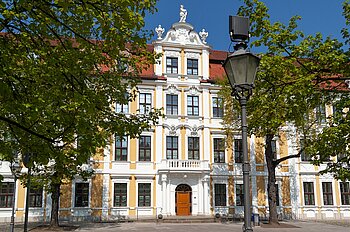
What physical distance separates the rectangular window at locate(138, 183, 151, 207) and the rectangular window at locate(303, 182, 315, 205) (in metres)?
13.2

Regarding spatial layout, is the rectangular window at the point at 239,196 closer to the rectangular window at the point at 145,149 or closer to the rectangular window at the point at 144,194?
the rectangular window at the point at 144,194

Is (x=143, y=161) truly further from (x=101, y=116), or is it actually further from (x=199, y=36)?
(x=101, y=116)

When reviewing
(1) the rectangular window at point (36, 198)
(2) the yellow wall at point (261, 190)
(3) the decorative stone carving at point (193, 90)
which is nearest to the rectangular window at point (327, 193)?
(2) the yellow wall at point (261, 190)

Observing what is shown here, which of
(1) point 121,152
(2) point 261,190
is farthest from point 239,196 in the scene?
(1) point 121,152

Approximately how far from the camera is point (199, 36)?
103 ft

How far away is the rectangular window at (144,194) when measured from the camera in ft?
91.8

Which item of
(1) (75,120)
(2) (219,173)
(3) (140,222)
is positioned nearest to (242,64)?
(1) (75,120)

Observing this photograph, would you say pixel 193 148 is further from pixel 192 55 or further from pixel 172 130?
pixel 192 55

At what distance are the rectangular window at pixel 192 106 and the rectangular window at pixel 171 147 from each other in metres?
2.53

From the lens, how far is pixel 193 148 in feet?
96.7

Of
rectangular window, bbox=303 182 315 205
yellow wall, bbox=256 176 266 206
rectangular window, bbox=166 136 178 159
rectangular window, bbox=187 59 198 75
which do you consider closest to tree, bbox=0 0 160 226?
rectangular window, bbox=166 136 178 159

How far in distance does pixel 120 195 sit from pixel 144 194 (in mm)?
1836

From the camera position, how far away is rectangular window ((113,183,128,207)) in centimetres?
2767

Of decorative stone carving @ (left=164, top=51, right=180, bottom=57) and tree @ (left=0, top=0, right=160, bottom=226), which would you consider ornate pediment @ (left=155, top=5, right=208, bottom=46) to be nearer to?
decorative stone carving @ (left=164, top=51, right=180, bottom=57)
